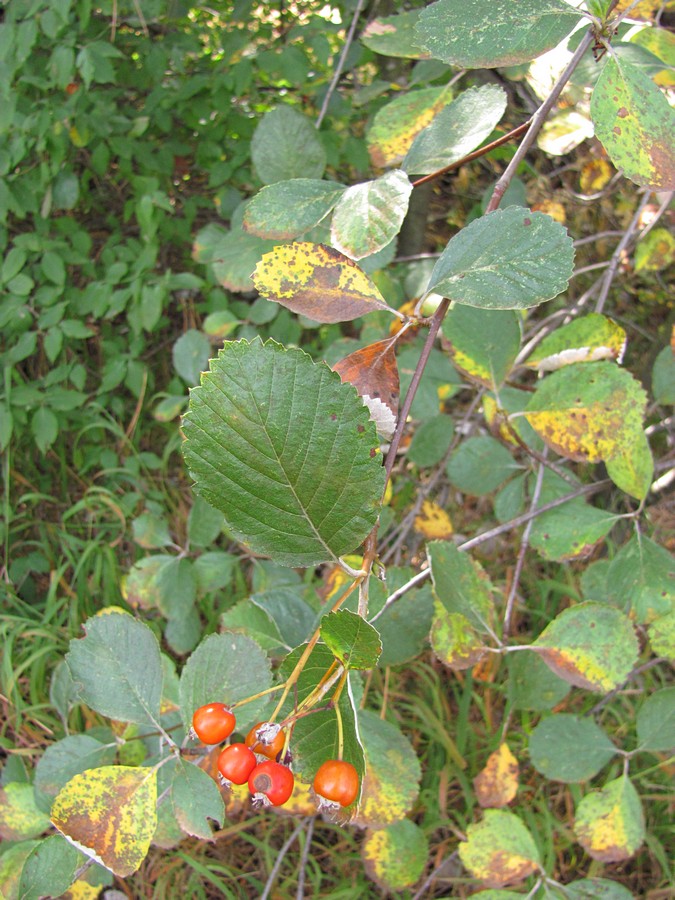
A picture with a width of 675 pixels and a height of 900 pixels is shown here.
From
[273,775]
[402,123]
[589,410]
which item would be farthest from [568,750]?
[402,123]

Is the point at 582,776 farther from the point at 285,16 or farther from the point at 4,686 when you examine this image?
the point at 285,16

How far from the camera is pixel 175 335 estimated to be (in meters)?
2.10

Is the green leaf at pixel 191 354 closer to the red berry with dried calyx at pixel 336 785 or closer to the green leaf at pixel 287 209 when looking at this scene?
the green leaf at pixel 287 209

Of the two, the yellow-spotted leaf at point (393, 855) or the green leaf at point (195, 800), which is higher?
the green leaf at point (195, 800)

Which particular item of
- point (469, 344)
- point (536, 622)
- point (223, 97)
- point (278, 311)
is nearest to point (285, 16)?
point (223, 97)

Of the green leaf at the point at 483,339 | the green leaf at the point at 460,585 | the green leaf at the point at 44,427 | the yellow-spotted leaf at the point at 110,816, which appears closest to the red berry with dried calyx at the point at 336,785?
the yellow-spotted leaf at the point at 110,816

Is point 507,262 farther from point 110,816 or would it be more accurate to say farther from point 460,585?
point 110,816

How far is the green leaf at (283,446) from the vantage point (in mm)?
485

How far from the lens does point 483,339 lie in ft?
3.10

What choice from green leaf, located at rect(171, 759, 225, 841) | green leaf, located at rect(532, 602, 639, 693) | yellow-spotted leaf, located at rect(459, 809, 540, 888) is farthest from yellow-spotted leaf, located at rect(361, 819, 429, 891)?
green leaf, located at rect(171, 759, 225, 841)

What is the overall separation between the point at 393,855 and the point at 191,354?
1001mm

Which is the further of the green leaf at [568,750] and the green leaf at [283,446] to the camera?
the green leaf at [568,750]

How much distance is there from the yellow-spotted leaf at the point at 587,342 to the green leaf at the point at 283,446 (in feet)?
1.80

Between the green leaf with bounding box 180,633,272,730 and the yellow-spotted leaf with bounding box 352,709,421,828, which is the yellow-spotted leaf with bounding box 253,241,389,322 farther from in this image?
the yellow-spotted leaf with bounding box 352,709,421,828
